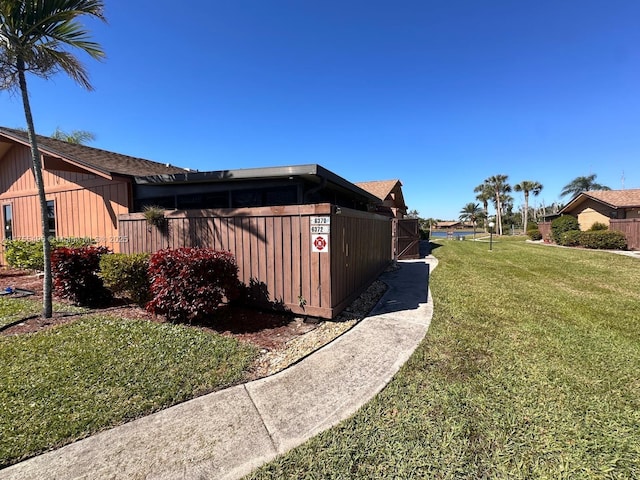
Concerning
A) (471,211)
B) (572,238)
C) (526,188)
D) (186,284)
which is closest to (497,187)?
(526,188)

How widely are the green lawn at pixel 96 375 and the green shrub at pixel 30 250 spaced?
535cm

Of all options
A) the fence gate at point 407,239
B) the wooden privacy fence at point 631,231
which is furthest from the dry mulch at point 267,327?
the wooden privacy fence at point 631,231

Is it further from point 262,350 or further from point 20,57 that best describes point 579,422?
point 20,57

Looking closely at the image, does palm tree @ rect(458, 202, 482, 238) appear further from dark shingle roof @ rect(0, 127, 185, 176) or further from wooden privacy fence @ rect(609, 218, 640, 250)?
dark shingle roof @ rect(0, 127, 185, 176)

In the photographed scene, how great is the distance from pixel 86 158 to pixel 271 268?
262 inches

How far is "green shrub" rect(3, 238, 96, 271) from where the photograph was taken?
8.43 meters

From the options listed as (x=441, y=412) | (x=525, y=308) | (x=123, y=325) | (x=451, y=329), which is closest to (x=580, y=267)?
(x=525, y=308)

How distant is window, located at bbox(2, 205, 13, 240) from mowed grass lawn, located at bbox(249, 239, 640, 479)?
14.7 m

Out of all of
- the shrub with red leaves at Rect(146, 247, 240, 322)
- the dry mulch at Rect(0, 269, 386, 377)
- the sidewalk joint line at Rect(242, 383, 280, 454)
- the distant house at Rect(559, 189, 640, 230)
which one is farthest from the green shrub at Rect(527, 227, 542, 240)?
the sidewalk joint line at Rect(242, 383, 280, 454)

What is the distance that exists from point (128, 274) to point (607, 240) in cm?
2298

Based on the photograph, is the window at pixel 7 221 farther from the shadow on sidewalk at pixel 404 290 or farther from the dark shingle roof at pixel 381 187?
the dark shingle roof at pixel 381 187

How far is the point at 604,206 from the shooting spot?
20.9 meters

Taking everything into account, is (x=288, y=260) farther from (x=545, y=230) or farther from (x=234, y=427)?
(x=545, y=230)

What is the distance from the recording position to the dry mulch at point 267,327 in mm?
3764
